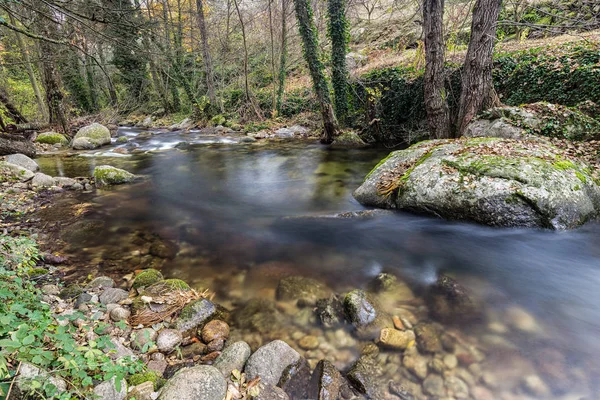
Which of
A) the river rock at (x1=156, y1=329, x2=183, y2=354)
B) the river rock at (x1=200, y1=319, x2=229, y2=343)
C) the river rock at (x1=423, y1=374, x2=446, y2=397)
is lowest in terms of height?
the river rock at (x1=423, y1=374, x2=446, y2=397)

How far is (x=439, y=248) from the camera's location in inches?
183

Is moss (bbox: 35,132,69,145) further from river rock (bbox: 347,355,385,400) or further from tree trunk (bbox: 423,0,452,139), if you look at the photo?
river rock (bbox: 347,355,385,400)

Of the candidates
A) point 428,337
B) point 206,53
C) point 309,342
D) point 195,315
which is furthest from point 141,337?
point 206,53

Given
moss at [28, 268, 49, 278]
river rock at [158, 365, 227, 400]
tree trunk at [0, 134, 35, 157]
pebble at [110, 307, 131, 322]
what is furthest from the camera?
tree trunk at [0, 134, 35, 157]

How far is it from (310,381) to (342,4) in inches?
518

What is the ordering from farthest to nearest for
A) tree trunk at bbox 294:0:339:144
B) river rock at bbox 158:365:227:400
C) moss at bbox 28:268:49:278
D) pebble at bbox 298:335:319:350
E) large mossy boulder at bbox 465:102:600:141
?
tree trunk at bbox 294:0:339:144 → large mossy boulder at bbox 465:102:600:141 → moss at bbox 28:268:49:278 → pebble at bbox 298:335:319:350 → river rock at bbox 158:365:227:400

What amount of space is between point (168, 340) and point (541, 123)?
855cm

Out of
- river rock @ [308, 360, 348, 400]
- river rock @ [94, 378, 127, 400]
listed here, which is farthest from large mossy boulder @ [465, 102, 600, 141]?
river rock @ [94, 378, 127, 400]

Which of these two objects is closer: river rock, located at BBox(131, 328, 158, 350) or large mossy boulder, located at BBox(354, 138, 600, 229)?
river rock, located at BBox(131, 328, 158, 350)

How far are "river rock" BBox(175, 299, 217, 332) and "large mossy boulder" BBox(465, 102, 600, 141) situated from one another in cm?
718

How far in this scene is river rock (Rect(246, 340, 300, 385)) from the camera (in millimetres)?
2521

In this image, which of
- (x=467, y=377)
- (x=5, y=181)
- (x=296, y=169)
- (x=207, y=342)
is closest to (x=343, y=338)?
(x=467, y=377)

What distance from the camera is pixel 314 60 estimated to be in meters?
11.2

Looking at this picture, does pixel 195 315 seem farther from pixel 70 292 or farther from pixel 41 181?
pixel 41 181
